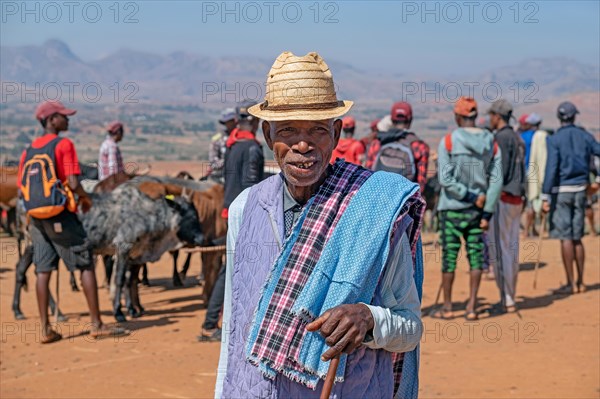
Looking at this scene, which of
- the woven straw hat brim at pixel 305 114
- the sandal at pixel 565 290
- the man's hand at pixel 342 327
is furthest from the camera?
the sandal at pixel 565 290

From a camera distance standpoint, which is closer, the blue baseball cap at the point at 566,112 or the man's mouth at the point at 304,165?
the man's mouth at the point at 304,165

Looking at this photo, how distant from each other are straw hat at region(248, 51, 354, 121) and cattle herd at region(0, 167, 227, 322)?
265 inches

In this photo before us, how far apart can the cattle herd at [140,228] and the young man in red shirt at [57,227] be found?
2.63 feet

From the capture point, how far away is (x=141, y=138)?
78812 millimetres

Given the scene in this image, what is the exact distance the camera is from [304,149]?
3223mm

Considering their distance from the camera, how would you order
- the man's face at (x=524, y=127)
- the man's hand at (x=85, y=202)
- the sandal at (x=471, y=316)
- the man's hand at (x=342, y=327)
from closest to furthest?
the man's hand at (x=342, y=327), the man's hand at (x=85, y=202), the sandal at (x=471, y=316), the man's face at (x=524, y=127)

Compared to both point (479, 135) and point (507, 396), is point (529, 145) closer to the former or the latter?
point (479, 135)

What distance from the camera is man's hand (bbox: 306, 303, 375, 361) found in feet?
9.68

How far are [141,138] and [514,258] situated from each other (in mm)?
70591

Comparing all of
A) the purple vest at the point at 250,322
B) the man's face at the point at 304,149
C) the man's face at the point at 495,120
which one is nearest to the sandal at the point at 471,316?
the man's face at the point at 495,120

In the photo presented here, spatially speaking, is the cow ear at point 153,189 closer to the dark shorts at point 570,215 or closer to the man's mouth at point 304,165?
the dark shorts at point 570,215

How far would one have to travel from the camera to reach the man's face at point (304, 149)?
3.23 meters

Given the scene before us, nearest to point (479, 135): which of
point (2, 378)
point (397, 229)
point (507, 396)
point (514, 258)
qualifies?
point (514, 258)

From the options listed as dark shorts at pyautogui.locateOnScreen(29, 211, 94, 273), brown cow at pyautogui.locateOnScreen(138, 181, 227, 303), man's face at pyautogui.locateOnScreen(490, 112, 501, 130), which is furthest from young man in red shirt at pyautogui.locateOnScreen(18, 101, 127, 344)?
man's face at pyautogui.locateOnScreen(490, 112, 501, 130)
